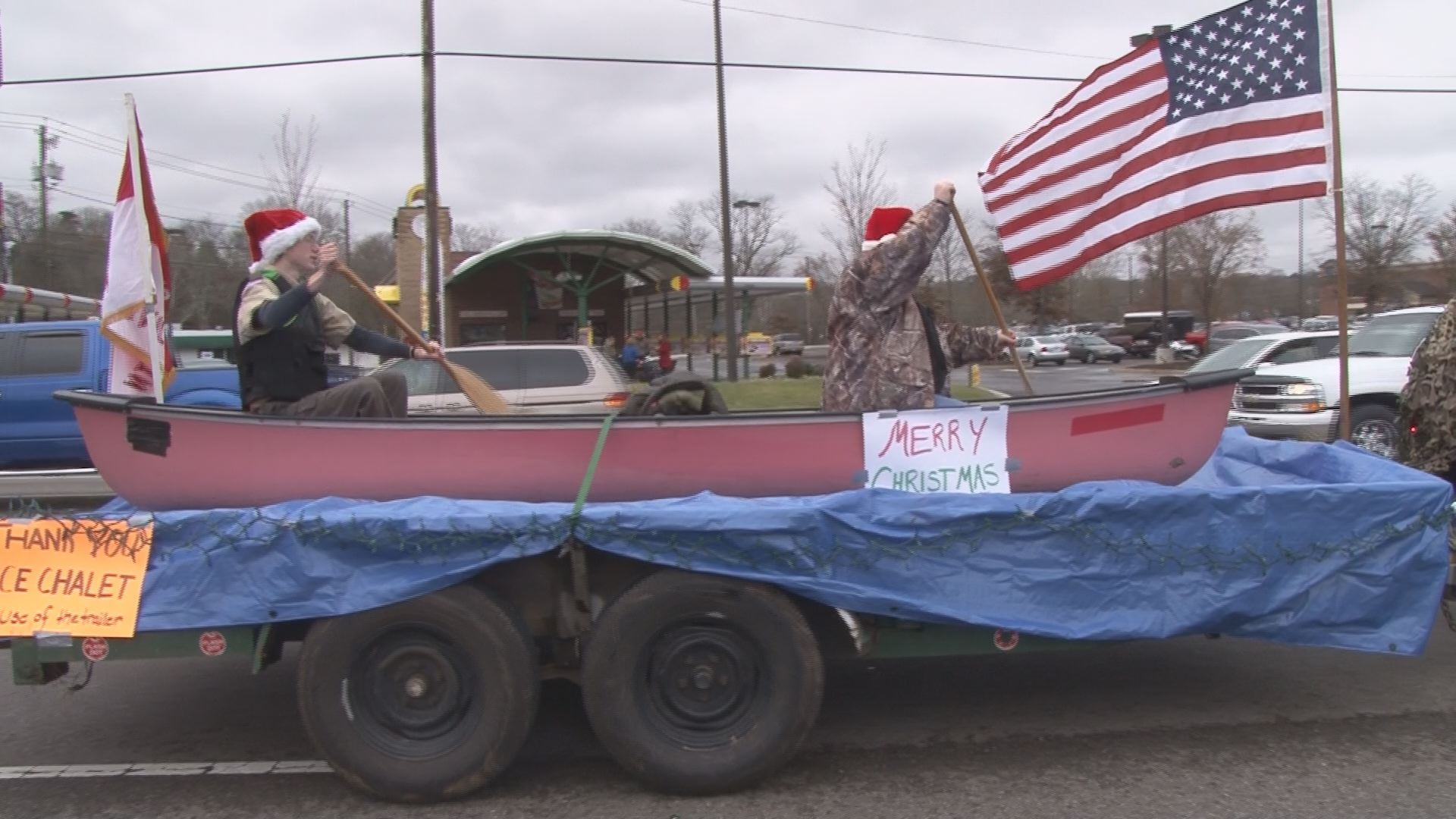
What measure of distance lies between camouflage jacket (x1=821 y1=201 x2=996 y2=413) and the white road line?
2.61 metres

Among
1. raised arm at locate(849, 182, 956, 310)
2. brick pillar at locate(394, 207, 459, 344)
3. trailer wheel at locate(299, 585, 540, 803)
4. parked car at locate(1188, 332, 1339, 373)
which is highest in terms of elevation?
brick pillar at locate(394, 207, 459, 344)

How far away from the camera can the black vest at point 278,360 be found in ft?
14.8

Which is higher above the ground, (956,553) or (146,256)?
(146,256)

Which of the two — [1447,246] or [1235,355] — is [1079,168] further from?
[1447,246]

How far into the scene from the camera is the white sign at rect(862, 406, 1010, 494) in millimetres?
4191

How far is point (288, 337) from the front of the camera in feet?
14.9

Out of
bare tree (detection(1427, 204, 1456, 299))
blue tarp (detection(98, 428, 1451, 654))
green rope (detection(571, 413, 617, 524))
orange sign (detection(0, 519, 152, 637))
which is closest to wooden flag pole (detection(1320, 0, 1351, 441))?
blue tarp (detection(98, 428, 1451, 654))

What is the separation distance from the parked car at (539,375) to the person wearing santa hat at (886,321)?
5.94m

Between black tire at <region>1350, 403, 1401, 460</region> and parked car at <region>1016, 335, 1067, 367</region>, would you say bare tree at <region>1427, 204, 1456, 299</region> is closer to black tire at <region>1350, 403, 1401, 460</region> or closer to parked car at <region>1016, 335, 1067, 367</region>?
parked car at <region>1016, 335, 1067, 367</region>

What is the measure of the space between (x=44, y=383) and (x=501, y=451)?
8874 mm

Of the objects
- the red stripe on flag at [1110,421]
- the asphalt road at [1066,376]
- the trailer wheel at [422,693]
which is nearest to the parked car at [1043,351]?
the asphalt road at [1066,376]

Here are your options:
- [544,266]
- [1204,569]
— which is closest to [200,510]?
[1204,569]

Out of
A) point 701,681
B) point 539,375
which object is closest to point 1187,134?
point 701,681

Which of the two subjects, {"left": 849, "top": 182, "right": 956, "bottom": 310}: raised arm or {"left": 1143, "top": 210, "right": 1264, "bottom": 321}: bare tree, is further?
{"left": 1143, "top": 210, "right": 1264, "bottom": 321}: bare tree
